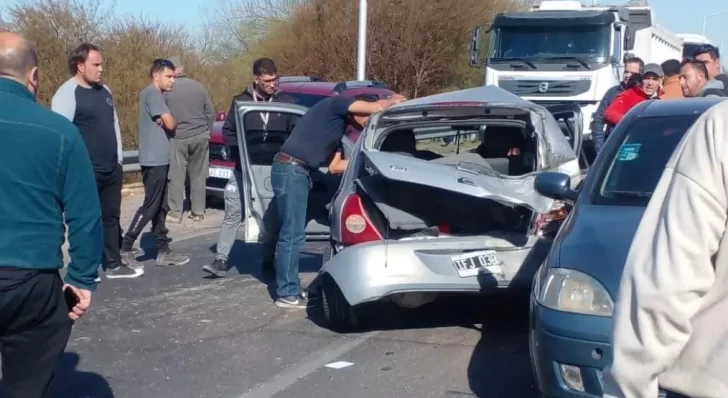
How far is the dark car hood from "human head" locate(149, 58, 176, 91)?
5389 millimetres

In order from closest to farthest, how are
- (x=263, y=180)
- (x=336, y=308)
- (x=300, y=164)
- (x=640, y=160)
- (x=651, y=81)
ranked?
(x=640, y=160) → (x=336, y=308) → (x=300, y=164) → (x=263, y=180) → (x=651, y=81)

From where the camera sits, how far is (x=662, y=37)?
24.6 metres

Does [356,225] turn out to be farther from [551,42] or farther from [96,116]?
[551,42]

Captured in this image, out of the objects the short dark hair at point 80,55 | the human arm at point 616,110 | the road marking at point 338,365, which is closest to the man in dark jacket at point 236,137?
the short dark hair at point 80,55

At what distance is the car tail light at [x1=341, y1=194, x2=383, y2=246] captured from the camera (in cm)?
693

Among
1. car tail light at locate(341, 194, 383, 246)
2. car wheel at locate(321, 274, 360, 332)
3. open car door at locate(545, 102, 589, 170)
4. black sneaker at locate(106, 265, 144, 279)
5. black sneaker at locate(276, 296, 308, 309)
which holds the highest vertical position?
open car door at locate(545, 102, 589, 170)

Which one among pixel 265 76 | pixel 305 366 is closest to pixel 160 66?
pixel 265 76

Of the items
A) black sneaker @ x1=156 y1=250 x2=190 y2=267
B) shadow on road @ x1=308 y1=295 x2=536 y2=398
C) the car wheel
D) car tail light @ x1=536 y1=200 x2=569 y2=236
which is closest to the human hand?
shadow on road @ x1=308 y1=295 x2=536 y2=398

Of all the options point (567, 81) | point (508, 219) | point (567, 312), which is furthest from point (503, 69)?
point (567, 312)

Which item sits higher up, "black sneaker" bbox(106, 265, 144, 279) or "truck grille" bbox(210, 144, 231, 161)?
"truck grille" bbox(210, 144, 231, 161)

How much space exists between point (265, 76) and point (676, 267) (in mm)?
7273

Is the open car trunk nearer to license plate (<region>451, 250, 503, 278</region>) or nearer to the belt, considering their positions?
license plate (<region>451, 250, 503, 278</region>)

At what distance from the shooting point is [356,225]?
6961 mm

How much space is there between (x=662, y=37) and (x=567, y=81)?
7.17 m
